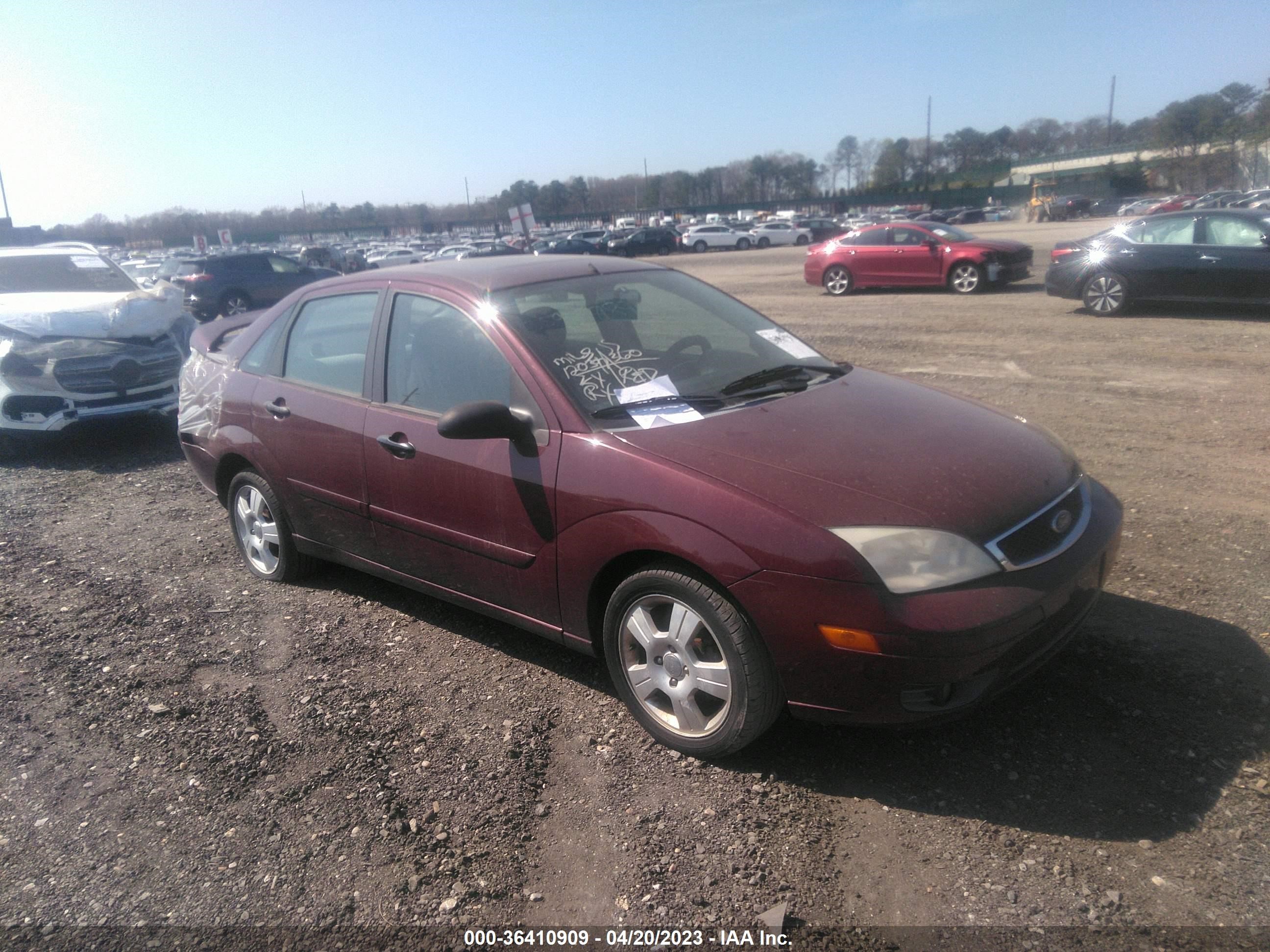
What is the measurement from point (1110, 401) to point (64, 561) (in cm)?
791

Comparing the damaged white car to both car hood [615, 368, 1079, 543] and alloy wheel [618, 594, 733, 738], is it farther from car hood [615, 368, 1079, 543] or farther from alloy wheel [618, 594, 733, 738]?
alloy wheel [618, 594, 733, 738]

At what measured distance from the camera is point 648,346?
150 inches

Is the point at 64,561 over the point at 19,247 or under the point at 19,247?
under

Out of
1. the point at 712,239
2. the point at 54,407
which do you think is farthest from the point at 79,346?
the point at 712,239

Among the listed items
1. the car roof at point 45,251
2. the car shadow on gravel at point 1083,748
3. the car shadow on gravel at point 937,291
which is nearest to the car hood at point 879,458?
the car shadow on gravel at point 1083,748

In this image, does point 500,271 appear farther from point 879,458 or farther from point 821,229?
point 821,229

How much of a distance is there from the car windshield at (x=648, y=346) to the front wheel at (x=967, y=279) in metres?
14.1

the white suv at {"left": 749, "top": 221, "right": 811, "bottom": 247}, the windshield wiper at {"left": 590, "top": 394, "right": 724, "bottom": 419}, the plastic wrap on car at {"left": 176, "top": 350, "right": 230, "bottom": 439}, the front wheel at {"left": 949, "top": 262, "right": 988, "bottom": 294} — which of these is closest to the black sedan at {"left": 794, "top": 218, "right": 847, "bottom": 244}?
the white suv at {"left": 749, "top": 221, "right": 811, "bottom": 247}

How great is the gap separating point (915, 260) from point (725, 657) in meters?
16.5

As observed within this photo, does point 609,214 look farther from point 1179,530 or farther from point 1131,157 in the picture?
point 1179,530

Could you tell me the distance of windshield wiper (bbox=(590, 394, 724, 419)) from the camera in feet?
11.0

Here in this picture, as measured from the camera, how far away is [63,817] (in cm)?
301

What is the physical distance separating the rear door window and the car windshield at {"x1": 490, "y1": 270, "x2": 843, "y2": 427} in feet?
2.59

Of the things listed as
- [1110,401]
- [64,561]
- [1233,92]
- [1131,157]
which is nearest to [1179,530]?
[1110,401]
